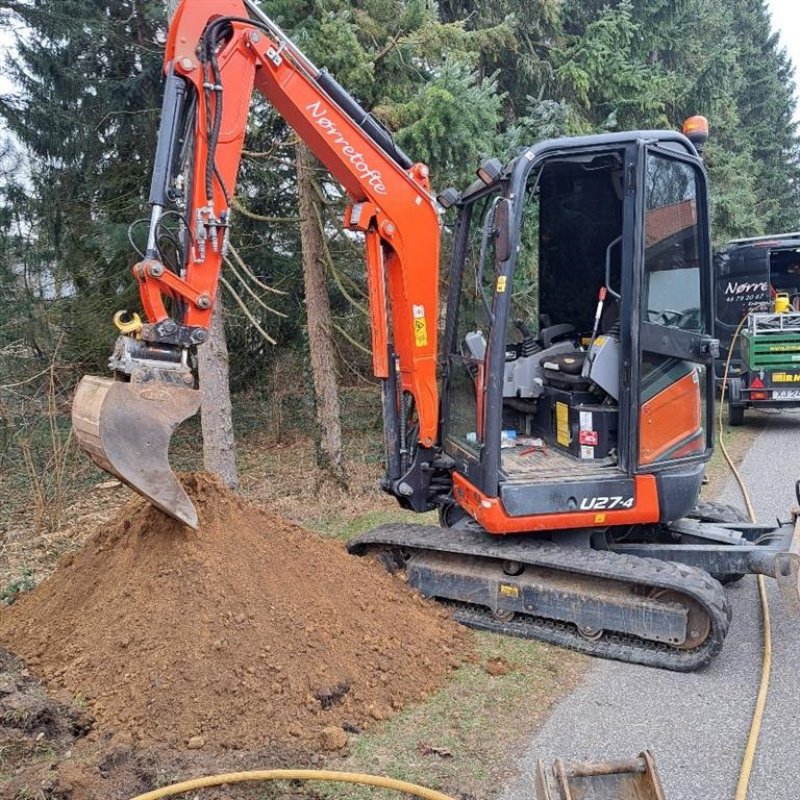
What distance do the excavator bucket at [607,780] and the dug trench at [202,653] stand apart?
1175mm

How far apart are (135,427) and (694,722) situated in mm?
3125

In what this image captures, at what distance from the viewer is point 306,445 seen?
37.9ft

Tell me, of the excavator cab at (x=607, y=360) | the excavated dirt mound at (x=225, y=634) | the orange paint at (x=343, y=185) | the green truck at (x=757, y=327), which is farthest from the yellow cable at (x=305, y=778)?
the green truck at (x=757, y=327)

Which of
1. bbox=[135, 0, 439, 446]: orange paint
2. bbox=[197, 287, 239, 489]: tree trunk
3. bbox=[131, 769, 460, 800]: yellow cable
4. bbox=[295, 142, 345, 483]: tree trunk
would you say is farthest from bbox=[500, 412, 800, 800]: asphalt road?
bbox=[295, 142, 345, 483]: tree trunk

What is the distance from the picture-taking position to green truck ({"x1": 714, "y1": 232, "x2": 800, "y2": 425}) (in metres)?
11.2

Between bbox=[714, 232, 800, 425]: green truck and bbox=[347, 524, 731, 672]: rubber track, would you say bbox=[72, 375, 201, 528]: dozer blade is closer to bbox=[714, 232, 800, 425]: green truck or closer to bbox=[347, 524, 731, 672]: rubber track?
bbox=[347, 524, 731, 672]: rubber track

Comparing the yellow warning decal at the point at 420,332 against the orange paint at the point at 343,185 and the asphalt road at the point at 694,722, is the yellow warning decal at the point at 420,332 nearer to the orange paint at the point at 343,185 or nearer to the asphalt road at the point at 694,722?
the orange paint at the point at 343,185

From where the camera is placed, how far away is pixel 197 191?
401 cm

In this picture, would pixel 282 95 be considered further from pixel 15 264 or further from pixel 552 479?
pixel 15 264

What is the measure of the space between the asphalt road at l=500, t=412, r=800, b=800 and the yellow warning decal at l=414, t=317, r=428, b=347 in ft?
7.38

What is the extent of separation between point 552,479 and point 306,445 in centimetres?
740

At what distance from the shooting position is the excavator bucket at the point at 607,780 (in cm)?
260

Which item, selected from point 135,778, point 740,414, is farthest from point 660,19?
point 135,778

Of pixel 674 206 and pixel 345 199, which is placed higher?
pixel 345 199
